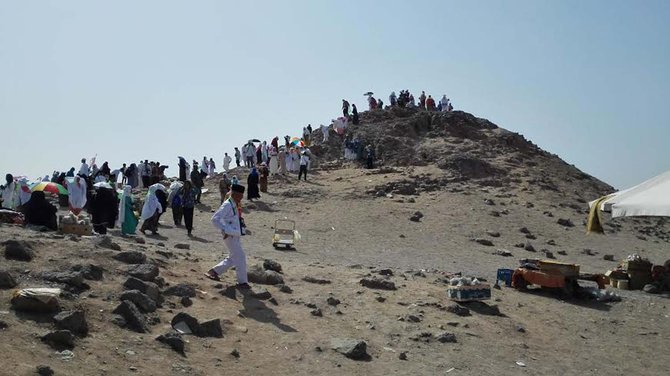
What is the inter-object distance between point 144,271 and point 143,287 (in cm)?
53

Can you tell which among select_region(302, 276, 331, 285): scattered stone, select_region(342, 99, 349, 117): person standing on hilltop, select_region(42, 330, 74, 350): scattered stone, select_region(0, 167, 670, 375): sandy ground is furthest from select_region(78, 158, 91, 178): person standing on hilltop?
select_region(42, 330, 74, 350): scattered stone

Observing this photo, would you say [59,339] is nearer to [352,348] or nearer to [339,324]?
[352,348]

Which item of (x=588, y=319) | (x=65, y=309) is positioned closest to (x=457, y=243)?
(x=588, y=319)

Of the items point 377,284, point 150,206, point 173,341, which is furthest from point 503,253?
point 173,341

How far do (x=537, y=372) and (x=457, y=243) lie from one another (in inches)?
487

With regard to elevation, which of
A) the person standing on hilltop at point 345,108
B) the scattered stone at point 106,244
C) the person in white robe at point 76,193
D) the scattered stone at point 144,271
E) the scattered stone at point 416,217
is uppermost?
the person standing on hilltop at point 345,108

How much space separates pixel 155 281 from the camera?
902 centimetres

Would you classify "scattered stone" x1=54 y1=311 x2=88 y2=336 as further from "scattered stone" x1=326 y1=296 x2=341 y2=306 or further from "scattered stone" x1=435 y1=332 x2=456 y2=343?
"scattered stone" x1=435 y1=332 x2=456 y2=343

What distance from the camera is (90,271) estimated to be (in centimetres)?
844

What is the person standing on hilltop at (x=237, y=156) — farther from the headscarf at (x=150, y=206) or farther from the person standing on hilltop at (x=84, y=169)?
the headscarf at (x=150, y=206)

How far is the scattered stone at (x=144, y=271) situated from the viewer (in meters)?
8.91

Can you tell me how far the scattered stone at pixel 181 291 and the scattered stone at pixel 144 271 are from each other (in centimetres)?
33

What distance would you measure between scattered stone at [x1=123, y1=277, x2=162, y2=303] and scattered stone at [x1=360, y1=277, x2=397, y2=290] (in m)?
3.83

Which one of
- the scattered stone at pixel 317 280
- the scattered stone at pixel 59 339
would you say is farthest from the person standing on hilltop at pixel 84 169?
the scattered stone at pixel 59 339
